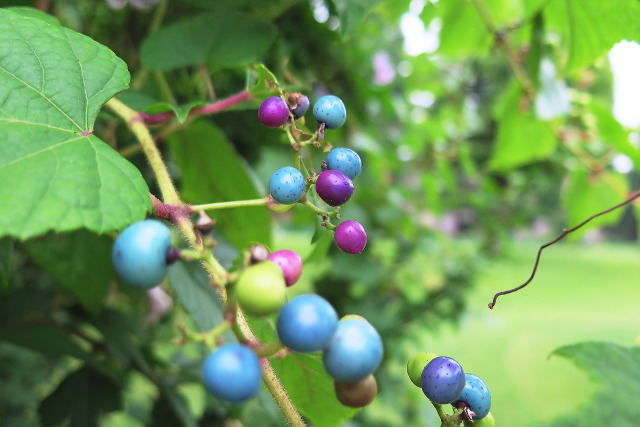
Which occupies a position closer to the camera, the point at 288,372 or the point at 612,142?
the point at 288,372

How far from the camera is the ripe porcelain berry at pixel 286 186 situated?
0.40 m

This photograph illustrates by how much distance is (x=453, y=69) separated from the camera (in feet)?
8.57

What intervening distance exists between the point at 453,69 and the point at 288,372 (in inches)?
96.0

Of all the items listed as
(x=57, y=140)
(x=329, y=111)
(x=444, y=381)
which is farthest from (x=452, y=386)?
(x=57, y=140)

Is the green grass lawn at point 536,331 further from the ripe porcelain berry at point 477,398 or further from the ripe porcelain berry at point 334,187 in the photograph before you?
the ripe porcelain berry at point 334,187

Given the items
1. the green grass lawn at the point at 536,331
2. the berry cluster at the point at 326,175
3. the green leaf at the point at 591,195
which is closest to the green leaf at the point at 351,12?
the berry cluster at the point at 326,175

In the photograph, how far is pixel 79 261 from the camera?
86cm

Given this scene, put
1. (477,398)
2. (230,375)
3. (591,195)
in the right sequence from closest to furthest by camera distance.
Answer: (230,375), (477,398), (591,195)

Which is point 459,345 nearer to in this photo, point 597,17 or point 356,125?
point 356,125

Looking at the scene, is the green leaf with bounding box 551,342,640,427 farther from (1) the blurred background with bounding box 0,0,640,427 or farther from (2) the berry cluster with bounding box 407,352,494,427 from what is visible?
(2) the berry cluster with bounding box 407,352,494,427

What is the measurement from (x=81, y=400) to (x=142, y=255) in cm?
83

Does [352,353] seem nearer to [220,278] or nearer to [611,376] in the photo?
[220,278]

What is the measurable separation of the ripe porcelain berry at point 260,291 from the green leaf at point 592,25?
2.19 feet

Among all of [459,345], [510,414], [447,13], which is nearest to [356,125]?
[447,13]
